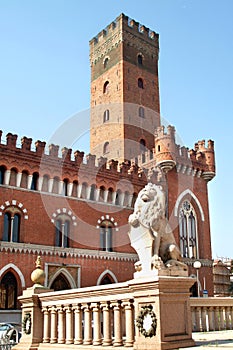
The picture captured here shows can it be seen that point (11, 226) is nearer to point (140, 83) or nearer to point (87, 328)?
point (87, 328)

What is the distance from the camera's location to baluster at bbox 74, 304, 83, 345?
871cm

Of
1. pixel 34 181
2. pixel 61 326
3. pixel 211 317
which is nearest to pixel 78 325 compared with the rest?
pixel 61 326

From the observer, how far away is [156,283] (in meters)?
6.84

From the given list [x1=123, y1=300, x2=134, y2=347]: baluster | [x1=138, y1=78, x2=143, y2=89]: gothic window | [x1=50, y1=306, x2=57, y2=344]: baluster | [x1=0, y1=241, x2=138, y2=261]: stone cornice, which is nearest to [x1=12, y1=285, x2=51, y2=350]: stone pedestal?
[x1=50, y1=306, x2=57, y2=344]: baluster

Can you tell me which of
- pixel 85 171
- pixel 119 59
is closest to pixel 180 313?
pixel 85 171

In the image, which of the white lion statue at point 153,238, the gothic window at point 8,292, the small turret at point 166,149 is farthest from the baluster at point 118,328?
the small turret at point 166,149

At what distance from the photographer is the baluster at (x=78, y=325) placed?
343 inches

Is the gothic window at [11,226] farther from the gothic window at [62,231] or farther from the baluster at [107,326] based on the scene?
the baluster at [107,326]

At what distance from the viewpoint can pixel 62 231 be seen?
2586cm

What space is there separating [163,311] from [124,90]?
32.3 metres

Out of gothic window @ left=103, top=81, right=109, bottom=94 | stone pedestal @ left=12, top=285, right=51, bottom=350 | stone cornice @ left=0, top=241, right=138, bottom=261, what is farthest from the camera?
gothic window @ left=103, top=81, right=109, bottom=94

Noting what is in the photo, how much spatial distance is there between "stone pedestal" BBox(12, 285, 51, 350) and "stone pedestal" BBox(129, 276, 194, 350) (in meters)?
3.71

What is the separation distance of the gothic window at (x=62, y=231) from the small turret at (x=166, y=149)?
8.60m

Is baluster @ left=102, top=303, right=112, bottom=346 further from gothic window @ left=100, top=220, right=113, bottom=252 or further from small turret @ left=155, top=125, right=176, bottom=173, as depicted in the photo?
small turret @ left=155, top=125, right=176, bottom=173
